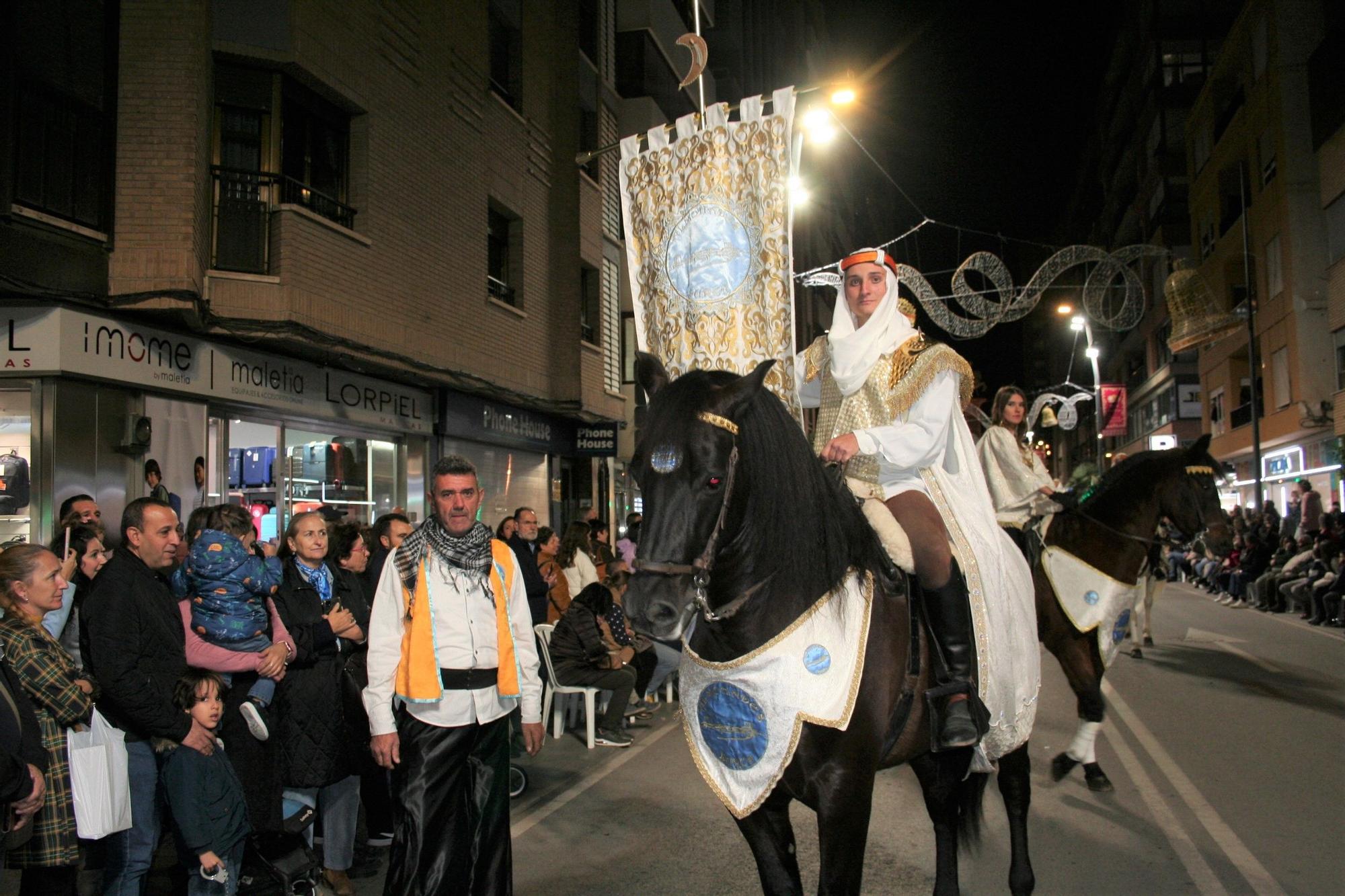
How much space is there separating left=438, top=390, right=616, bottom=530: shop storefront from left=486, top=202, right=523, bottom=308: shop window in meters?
2.05

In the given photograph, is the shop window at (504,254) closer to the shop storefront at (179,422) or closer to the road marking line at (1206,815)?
the shop storefront at (179,422)

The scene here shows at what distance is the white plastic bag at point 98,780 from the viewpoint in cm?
410

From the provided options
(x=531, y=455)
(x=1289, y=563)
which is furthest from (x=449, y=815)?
(x=1289, y=563)

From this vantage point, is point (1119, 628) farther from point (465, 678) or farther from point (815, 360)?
point (465, 678)

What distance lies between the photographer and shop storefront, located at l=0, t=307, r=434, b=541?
9.02 metres

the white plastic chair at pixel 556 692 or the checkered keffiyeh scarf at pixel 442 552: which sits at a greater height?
the checkered keffiyeh scarf at pixel 442 552

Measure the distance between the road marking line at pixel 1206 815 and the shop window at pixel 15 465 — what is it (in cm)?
931

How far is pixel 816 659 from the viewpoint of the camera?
347 centimetres

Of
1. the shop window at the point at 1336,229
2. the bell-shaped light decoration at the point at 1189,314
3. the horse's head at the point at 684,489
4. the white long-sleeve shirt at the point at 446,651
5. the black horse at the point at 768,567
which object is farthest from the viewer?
the shop window at the point at 1336,229

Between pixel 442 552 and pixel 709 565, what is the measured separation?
189cm

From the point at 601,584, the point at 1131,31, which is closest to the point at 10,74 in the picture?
the point at 601,584

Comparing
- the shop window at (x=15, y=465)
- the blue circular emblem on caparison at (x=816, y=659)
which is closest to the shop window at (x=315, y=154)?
the shop window at (x=15, y=465)

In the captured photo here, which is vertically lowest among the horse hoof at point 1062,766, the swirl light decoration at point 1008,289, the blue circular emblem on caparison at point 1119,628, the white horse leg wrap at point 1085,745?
the horse hoof at point 1062,766

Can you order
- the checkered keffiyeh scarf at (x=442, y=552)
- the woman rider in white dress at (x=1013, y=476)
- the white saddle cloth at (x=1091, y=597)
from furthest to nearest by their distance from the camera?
the woman rider in white dress at (x=1013, y=476)
the white saddle cloth at (x=1091, y=597)
the checkered keffiyeh scarf at (x=442, y=552)
